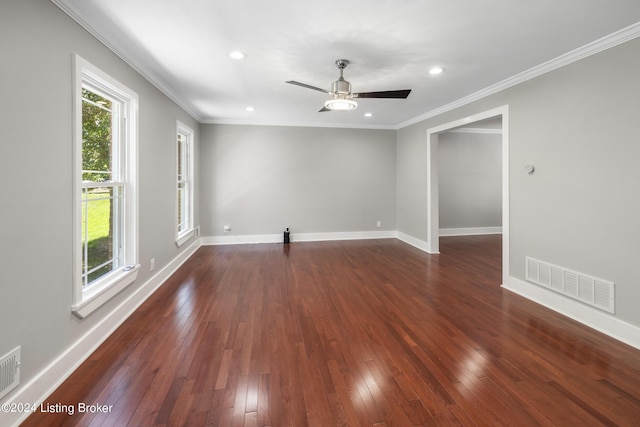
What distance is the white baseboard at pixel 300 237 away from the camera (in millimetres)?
6277

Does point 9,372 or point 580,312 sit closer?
point 9,372

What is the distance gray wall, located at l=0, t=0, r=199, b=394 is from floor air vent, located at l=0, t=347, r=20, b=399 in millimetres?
46

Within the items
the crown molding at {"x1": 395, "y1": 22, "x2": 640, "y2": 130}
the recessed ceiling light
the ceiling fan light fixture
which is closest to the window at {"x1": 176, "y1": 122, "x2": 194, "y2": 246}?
the recessed ceiling light

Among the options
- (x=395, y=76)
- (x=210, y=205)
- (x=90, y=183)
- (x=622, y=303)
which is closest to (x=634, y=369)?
(x=622, y=303)

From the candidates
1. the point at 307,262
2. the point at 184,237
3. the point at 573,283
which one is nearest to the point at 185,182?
the point at 184,237

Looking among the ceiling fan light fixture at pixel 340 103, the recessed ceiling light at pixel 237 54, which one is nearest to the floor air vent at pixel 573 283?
the ceiling fan light fixture at pixel 340 103

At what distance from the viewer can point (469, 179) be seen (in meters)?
7.13

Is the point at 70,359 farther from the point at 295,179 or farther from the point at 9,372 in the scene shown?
the point at 295,179

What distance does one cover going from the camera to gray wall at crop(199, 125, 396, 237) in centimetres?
618

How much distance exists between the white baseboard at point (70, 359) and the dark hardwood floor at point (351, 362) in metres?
0.06

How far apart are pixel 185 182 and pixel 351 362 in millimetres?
4587

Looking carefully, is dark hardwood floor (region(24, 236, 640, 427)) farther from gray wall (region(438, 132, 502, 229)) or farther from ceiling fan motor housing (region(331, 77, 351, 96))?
gray wall (region(438, 132, 502, 229))

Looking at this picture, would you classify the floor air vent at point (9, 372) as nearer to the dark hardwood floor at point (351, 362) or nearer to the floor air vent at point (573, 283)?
the dark hardwood floor at point (351, 362)

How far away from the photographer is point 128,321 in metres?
2.80
